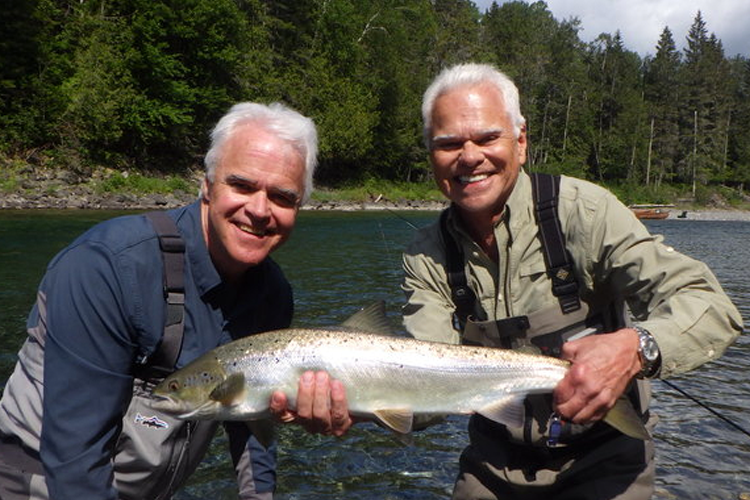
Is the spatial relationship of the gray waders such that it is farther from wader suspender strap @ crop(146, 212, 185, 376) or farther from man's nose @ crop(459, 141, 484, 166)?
man's nose @ crop(459, 141, 484, 166)

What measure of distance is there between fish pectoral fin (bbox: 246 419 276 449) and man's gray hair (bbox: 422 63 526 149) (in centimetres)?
171

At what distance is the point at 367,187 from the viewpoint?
4891cm

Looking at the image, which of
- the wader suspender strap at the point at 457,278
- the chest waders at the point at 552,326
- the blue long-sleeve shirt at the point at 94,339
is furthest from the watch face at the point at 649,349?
the blue long-sleeve shirt at the point at 94,339

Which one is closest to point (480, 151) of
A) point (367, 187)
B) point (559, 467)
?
point (559, 467)

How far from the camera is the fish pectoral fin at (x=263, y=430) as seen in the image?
3.32m

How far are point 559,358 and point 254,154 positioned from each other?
179 cm

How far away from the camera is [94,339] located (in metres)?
2.65

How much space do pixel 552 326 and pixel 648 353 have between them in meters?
0.57

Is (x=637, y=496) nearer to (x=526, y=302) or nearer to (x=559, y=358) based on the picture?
(x=559, y=358)

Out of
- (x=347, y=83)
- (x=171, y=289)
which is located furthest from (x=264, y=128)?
(x=347, y=83)

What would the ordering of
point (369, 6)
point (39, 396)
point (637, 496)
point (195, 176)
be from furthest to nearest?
1. point (369, 6)
2. point (195, 176)
3. point (637, 496)
4. point (39, 396)

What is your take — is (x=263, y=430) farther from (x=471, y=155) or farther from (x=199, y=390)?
(x=471, y=155)

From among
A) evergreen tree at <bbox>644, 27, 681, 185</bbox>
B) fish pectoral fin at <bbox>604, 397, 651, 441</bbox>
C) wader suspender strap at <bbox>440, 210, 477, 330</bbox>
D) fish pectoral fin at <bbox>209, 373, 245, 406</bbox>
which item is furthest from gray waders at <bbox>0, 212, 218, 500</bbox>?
evergreen tree at <bbox>644, 27, 681, 185</bbox>

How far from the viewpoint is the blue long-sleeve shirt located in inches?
103
